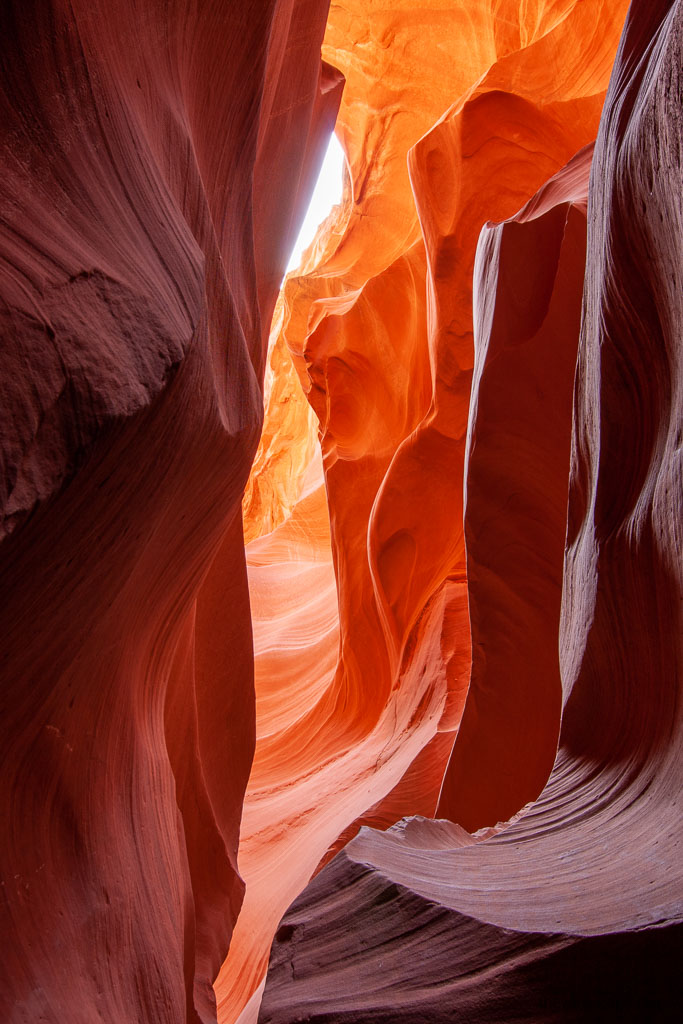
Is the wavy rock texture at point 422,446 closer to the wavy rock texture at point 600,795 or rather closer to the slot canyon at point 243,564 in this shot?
the slot canyon at point 243,564

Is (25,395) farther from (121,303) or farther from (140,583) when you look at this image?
(140,583)

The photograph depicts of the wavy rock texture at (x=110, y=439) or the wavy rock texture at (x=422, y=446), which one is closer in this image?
the wavy rock texture at (x=110, y=439)

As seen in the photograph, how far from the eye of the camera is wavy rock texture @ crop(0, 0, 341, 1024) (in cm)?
122

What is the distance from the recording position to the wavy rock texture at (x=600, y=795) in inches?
46.7

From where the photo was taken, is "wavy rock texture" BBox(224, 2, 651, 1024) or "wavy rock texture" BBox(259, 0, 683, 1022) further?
"wavy rock texture" BBox(224, 2, 651, 1024)

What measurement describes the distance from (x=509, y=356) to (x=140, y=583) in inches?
77.5

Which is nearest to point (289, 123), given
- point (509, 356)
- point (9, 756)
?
point (509, 356)

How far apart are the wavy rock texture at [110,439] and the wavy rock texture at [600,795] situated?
23.2 inches

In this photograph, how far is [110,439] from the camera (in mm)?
1248

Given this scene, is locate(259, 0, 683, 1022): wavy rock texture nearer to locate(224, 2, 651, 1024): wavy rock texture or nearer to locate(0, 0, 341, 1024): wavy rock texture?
locate(0, 0, 341, 1024): wavy rock texture

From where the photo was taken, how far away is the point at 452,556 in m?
5.21

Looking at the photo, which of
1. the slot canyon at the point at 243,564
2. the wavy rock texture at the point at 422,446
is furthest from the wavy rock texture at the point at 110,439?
the wavy rock texture at the point at 422,446

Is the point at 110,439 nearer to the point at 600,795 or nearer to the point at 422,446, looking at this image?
the point at 600,795

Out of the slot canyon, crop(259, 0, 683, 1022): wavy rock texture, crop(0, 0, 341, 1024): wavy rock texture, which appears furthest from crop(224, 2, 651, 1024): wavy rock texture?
crop(0, 0, 341, 1024): wavy rock texture
